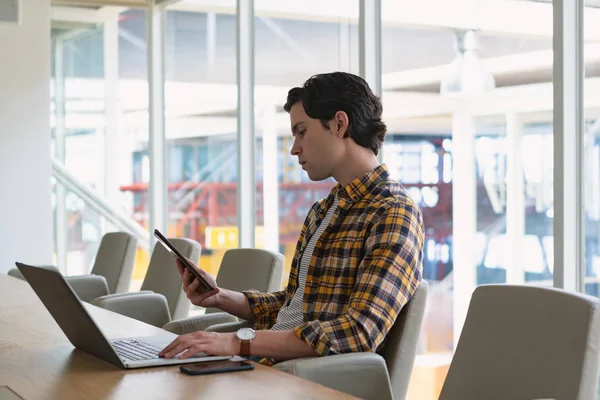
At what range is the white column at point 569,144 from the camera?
3.32 m

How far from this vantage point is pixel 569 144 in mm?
3330

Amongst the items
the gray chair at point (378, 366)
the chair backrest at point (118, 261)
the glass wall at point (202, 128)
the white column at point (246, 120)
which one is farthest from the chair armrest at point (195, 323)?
the glass wall at point (202, 128)

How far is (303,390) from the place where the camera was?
1939 millimetres

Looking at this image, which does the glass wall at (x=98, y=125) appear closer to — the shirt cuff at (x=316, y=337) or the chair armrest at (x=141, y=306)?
the chair armrest at (x=141, y=306)

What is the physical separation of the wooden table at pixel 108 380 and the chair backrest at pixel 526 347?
518mm

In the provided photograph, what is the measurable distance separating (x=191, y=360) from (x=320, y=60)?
122 inches

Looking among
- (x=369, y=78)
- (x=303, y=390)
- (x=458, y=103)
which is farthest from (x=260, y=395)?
(x=369, y=78)

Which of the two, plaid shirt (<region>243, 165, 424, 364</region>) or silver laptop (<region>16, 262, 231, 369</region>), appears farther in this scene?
plaid shirt (<region>243, 165, 424, 364</region>)

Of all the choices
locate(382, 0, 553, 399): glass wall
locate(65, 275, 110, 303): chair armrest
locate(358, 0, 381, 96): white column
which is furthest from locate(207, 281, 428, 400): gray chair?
locate(65, 275, 110, 303): chair armrest

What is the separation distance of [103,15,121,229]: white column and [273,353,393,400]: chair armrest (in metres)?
5.39

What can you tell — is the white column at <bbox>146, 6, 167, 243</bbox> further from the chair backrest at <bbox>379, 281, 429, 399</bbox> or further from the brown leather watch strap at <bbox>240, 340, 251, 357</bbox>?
the brown leather watch strap at <bbox>240, 340, 251, 357</bbox>

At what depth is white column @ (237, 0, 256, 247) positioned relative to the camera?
5.71m

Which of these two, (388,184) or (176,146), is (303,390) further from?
(176,146)

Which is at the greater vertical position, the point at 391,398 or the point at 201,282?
the point at 201,282
